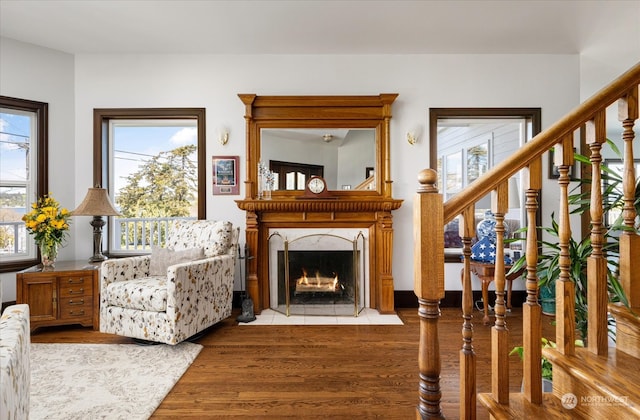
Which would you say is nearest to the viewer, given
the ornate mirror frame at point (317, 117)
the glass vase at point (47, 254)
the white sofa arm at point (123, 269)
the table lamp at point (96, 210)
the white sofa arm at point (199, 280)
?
the white sofa arm at point (199, 280)

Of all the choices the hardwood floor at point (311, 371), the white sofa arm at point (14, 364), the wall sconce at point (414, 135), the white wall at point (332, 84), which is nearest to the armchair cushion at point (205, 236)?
the white wall at point (332, 84)

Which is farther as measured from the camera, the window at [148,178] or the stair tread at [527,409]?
the window at [148,178]

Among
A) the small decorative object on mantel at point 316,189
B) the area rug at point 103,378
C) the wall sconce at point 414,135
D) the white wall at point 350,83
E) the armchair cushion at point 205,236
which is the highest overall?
the white wall at point 350,83

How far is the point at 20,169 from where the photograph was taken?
3.28 meters

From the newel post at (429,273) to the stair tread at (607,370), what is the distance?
0.44 metres

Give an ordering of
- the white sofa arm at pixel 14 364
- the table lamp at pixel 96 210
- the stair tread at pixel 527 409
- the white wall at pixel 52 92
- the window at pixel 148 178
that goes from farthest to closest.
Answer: the window at pixel 148 178
the white wall at pixel 52 92
the table lamp at pixel 96 210
the stair tread at pixel 527 409
the white sofa arm at pixel 14 364

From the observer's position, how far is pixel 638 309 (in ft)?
3.79

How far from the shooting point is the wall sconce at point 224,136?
3379 mm

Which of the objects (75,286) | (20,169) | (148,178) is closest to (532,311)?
(75,286)

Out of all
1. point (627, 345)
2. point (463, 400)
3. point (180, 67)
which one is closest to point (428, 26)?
point (180, 67)

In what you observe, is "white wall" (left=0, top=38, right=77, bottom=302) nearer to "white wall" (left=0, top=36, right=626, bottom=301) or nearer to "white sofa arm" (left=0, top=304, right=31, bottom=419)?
"white wall" (left=0, top=36, right=626, bottom=301)

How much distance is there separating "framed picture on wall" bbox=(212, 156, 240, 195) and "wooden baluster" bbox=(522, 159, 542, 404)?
2.85 meters

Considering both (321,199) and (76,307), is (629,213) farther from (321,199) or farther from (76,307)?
(76,307)

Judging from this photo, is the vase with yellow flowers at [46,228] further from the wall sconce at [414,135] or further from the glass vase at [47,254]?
the wall sconce at [414,135]
